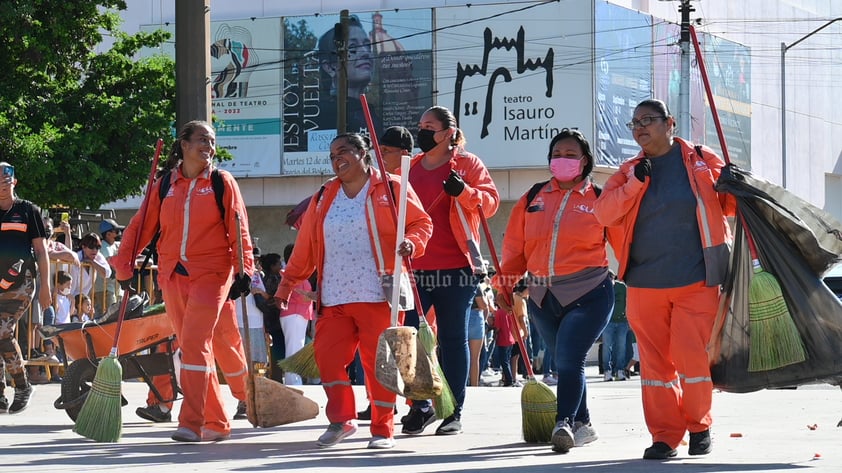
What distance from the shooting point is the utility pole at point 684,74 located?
33.4 metres

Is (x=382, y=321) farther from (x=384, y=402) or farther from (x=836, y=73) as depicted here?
(x=836, y=73)

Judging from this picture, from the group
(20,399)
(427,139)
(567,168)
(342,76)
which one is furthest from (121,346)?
(342,76)

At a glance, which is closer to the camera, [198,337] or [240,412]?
[198,337]

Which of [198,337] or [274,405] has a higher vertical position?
[198,337]

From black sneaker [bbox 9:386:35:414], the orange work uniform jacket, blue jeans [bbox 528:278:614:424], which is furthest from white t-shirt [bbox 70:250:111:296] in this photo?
the orange work uniform jacket

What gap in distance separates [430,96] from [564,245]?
99.8ft

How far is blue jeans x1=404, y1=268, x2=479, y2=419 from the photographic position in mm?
9586

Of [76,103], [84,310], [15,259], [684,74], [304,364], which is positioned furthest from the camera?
[684,74]

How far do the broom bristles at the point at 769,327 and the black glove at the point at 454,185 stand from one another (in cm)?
193

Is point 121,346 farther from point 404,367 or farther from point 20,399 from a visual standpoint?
point 404,367

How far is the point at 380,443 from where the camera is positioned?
8.60 meters

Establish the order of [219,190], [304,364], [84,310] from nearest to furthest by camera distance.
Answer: [219,190] → [304,364] → [84,310]

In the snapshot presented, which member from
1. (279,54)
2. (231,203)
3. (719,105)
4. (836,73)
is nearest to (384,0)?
(279,54)

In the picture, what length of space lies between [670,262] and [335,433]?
224 centimetres
